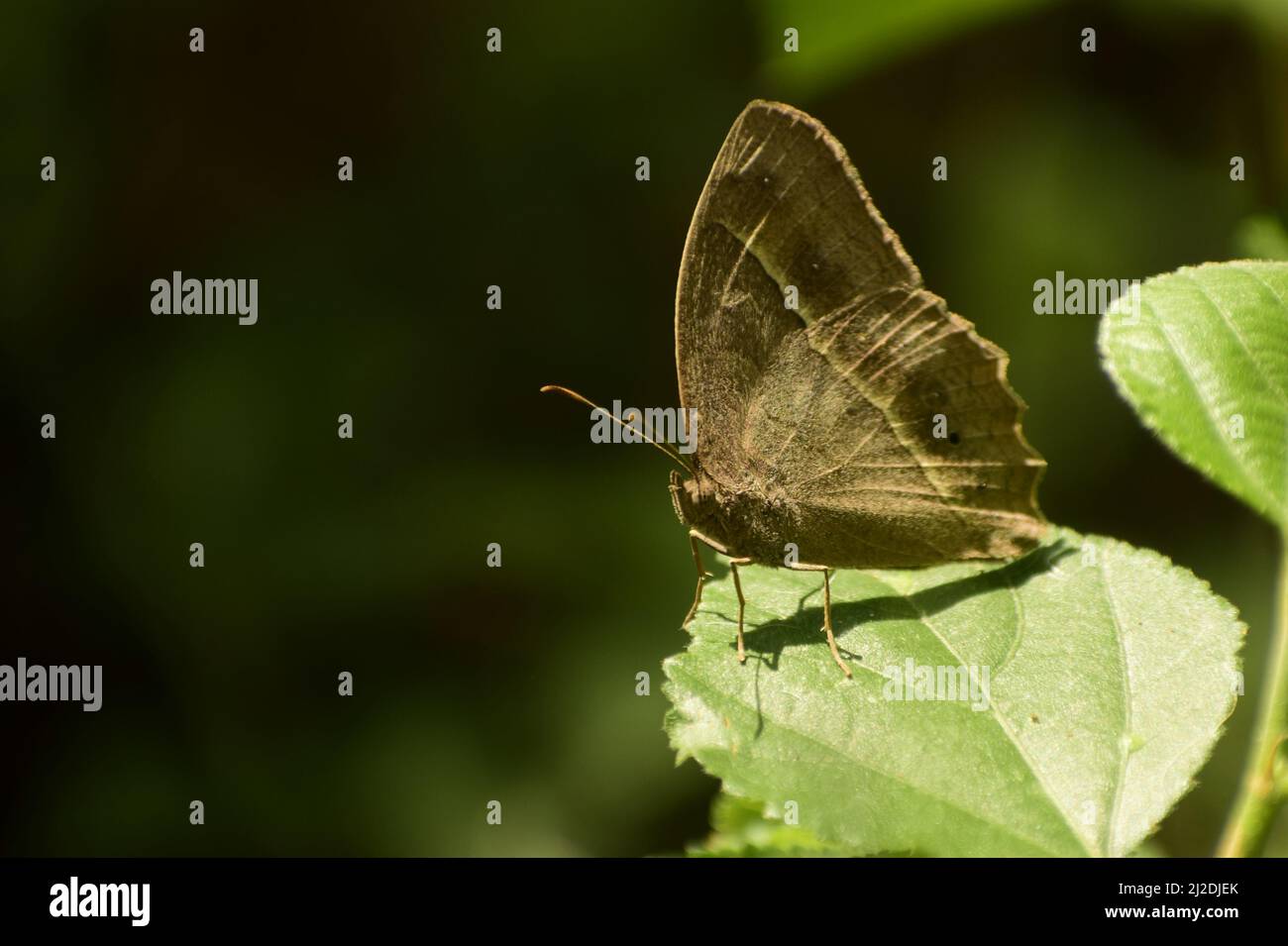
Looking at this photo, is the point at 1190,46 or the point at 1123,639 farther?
the point at 1190,46

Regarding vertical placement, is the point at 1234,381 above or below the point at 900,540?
above

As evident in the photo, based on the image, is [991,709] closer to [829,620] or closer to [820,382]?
[829,620]

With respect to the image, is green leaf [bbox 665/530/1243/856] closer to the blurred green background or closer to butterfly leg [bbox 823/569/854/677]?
butterfly leg [bbox 823/569/854/677]

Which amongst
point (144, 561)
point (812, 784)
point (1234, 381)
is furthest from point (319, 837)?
point (1234, 381)

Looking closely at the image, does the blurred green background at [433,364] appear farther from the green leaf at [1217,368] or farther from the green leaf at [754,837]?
the green leaf at [1217,368]
